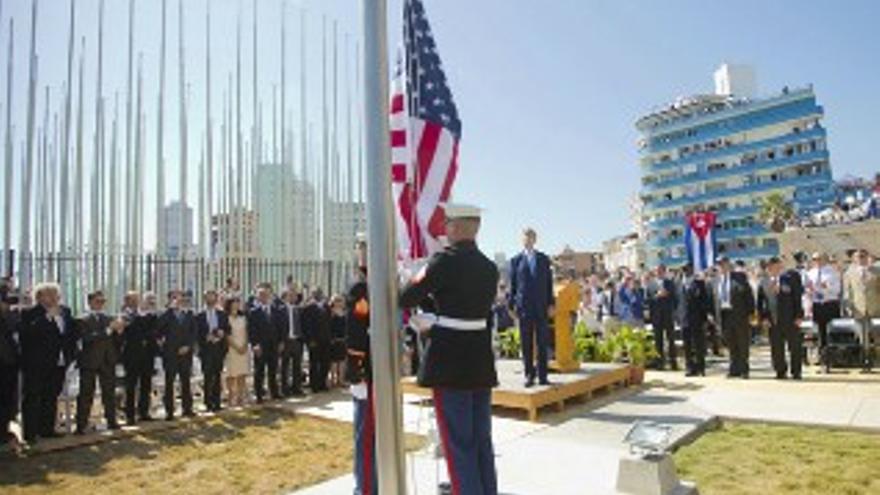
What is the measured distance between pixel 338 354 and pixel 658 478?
7.95 m

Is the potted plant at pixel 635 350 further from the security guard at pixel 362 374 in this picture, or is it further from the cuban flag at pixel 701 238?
the security guard at pixel 362 374

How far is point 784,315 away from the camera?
12.0 meters

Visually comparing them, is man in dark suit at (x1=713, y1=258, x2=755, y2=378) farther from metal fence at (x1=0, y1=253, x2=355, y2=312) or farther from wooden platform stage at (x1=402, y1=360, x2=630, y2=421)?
metal fence at (x1=0, y1=253, x2=355, y2=312)

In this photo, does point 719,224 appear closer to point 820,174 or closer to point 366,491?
point 820,174

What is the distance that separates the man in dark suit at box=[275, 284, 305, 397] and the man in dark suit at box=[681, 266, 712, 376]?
7.18 m

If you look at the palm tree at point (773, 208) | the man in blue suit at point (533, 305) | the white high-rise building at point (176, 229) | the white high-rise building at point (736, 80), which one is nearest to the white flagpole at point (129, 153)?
the white high-rise building at point (176, 229)

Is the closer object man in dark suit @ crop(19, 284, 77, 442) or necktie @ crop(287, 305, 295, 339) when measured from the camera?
man in dark suit @ crop(19, 284, 77, 442)

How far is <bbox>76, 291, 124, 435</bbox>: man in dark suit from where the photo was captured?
377 inches

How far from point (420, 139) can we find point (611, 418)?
4.31 metres

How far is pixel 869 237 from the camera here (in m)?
41.6

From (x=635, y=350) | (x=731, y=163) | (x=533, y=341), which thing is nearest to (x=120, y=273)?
(x=533, y=341)

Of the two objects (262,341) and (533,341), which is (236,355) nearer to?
(262,341)

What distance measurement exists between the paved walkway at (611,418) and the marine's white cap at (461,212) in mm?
2259

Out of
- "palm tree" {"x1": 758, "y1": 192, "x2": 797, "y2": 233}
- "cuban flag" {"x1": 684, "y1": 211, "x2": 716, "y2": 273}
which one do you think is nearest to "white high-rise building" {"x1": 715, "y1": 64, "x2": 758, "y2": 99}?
"palm tree" {"x1": 758, "y1": 192, "x2": 797, "y2": 233}
